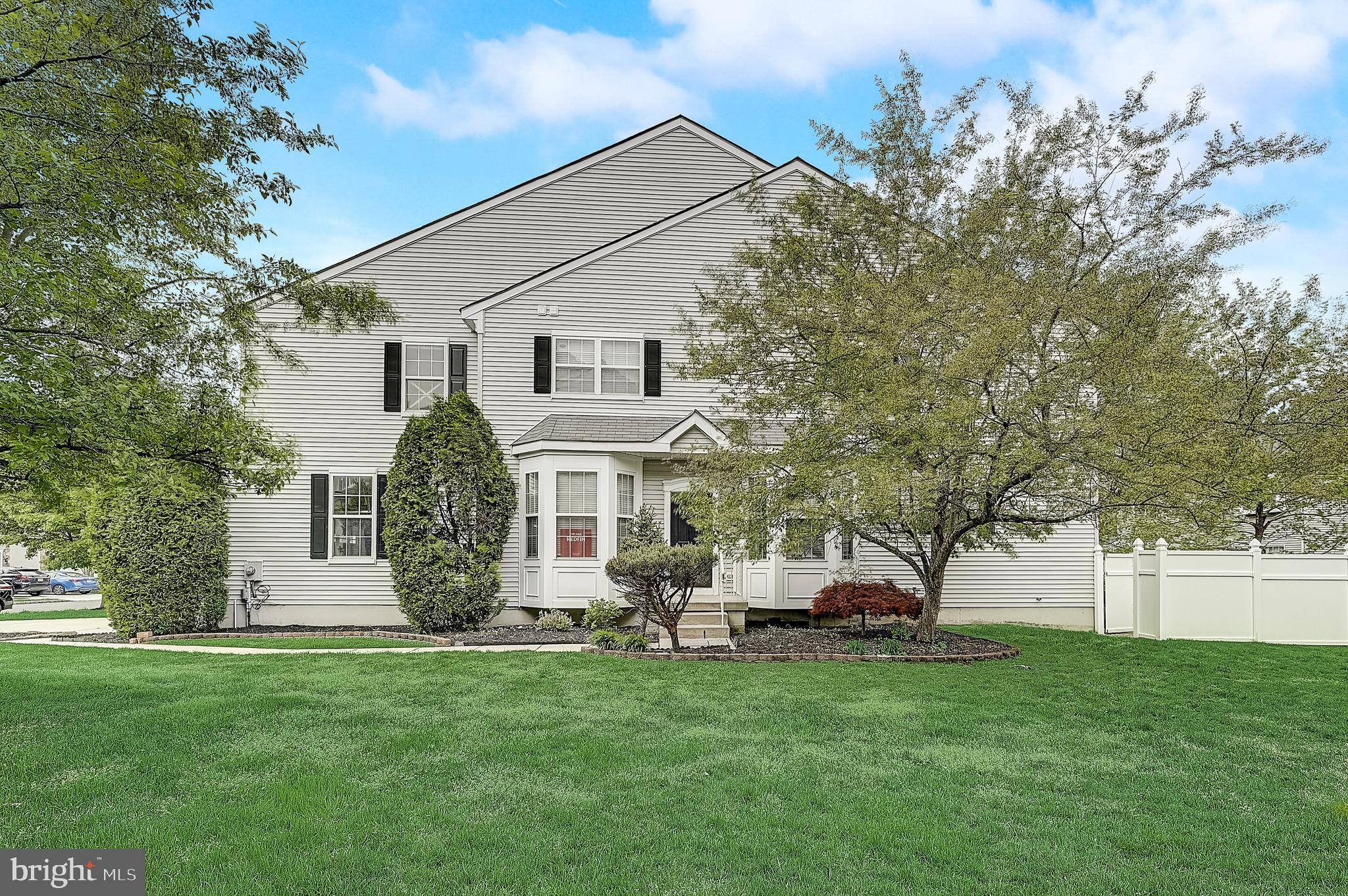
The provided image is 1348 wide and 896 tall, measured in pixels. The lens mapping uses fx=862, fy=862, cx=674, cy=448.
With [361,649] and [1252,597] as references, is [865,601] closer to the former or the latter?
[1252,597]

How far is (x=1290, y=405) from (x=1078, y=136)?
1000 cm

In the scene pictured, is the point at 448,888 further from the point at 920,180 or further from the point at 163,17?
the point at 920,180

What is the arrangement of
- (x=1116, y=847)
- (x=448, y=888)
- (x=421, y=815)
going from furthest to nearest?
Result: 1. (x=421, y=815)
2. (x=1116, y=847)
3. (x=448, y=888)

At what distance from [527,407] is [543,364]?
85 cm

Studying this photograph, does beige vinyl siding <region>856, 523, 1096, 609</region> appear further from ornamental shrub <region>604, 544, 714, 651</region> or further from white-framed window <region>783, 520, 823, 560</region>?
ornamental shrub <region>604, 544, 714, 651</region>

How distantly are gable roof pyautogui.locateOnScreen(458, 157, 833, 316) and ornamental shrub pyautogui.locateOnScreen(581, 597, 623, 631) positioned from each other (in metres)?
5.93

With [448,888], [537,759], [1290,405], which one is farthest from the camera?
[1290,405]

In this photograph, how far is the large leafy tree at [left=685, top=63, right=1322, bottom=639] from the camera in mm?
10391

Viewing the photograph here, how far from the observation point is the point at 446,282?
1681cm

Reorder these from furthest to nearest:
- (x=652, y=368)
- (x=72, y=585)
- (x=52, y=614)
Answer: (x=72, y=585) → (x=52, y=614) → (x=652, y=368)

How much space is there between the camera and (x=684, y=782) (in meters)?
5.57

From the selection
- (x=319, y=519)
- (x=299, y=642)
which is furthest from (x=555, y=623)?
(x=319, y=519)

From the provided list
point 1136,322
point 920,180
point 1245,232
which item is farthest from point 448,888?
point 1245,232

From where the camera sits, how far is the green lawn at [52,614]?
20938 mm
